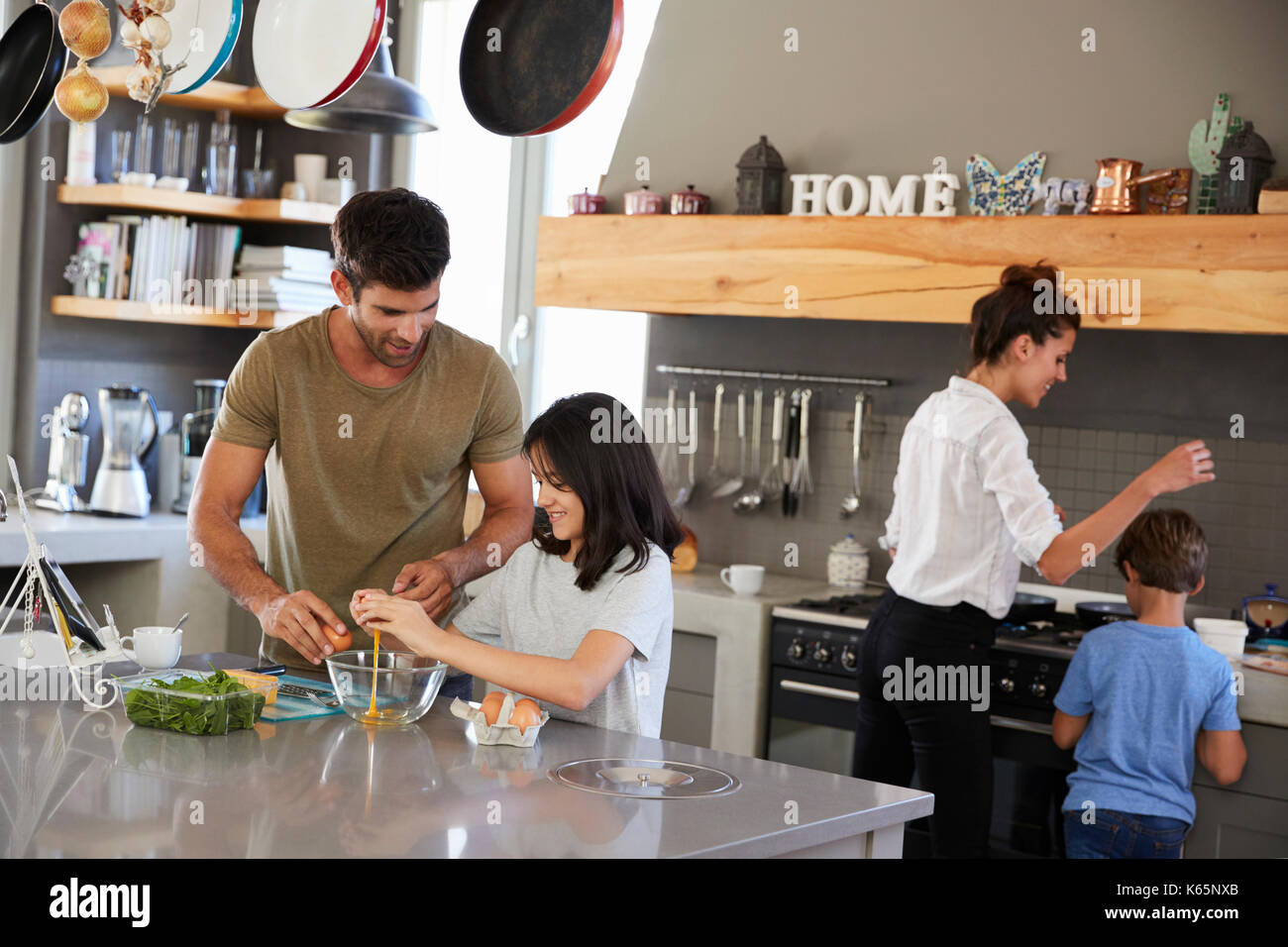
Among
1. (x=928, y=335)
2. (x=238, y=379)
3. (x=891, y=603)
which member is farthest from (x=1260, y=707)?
(x=238, y=379)

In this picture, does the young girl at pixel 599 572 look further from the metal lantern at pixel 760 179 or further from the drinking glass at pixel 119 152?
the drinking glass at pixel 119 152

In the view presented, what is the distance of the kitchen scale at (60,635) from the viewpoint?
2123 millimetres

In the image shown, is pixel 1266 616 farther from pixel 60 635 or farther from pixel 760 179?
pixel 60 635

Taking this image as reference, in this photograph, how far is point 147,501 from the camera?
4.45m

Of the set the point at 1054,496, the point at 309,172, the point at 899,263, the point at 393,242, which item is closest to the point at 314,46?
the point at 393,242

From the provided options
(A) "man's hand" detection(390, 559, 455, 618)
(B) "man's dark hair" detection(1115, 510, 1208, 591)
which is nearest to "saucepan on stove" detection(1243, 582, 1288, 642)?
(B) "man's dark hair" detection(1115, 510, 1208, 591)

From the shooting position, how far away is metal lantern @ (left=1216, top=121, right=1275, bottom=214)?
10.5 feet

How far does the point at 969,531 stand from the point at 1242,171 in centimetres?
107

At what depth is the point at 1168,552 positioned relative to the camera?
9.76ft

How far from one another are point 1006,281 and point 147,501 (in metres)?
2.76

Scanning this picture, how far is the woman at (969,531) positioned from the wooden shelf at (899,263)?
1.10 feet

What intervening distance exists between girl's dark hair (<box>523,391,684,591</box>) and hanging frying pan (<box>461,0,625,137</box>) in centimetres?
45

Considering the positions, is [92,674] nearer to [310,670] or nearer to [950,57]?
[310,670]

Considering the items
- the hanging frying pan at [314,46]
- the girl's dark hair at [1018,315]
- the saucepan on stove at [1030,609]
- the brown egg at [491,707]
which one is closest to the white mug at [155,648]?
the brown egg at [491,707]
